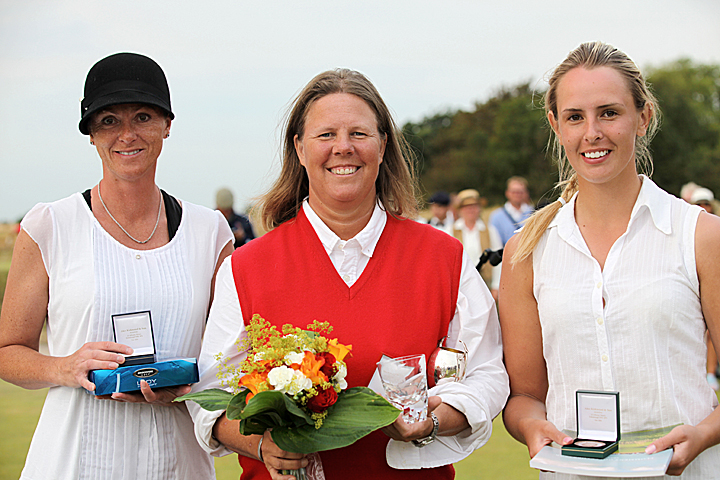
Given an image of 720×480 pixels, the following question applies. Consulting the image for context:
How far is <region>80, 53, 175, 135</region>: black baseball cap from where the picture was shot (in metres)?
2.46

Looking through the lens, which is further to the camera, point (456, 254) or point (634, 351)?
point (456, 254)

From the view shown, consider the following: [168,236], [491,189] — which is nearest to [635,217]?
[168,236]

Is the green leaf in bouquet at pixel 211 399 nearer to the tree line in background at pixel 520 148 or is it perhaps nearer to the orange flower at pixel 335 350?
the orange flower at pixel 335 350

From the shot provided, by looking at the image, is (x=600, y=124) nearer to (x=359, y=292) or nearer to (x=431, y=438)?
(x=359, y=292)

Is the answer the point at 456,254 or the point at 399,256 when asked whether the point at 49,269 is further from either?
the point at 456,254

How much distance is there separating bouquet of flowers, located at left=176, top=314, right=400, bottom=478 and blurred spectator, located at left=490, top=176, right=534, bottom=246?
259 inches

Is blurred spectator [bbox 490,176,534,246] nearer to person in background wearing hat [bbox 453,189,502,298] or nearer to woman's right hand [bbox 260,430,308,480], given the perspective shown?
person in background wearing hat [bbox 453,189,502,298]

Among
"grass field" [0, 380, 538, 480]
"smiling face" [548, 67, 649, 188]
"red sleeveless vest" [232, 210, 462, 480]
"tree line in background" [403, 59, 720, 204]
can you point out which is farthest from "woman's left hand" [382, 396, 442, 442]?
"tree line in background" [403, 59, 720, 204]

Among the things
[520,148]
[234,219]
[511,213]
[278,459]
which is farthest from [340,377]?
[520,148]

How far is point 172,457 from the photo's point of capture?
252 centimetres

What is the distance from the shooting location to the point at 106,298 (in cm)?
247

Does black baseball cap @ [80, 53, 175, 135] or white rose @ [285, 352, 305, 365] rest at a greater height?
black baseball cap @ [80, 53, 175, 135]

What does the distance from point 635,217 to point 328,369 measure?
45.8 inches

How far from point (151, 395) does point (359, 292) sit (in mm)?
796
